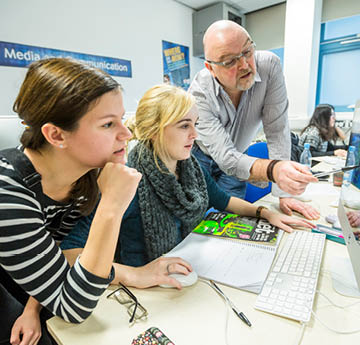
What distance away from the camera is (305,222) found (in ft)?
3.34

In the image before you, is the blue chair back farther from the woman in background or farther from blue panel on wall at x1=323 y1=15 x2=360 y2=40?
blue panel on wall at x1=323 y1=15 x2=360 y2=40

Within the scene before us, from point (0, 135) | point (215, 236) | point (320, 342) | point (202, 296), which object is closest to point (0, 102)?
point (0, 135)

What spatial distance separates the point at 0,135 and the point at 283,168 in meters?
1.05

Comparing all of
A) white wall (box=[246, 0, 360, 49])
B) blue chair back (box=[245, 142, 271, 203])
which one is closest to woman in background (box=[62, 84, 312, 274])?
blue chair back (box=[245, 142, 271, 203])

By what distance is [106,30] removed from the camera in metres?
3.15

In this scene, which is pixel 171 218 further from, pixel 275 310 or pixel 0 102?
pixel 0 102

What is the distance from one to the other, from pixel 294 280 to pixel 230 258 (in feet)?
0.62

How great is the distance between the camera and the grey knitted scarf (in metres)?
1.00

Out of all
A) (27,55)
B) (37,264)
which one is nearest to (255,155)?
(37,264)

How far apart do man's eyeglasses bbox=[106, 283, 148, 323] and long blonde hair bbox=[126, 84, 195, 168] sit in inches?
20.4

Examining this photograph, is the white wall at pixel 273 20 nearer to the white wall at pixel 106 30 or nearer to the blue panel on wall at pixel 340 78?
the blue panel on wall at pixel 340 78

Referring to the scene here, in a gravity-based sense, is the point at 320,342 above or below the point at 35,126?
below

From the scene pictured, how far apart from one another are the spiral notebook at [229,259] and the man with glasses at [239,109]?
0.34 metres

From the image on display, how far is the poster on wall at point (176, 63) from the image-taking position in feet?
12.9
